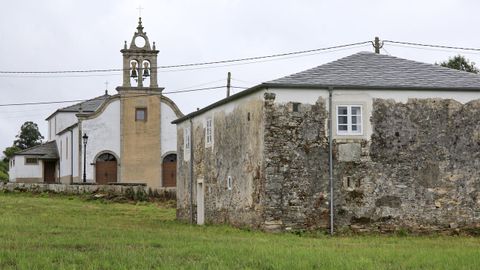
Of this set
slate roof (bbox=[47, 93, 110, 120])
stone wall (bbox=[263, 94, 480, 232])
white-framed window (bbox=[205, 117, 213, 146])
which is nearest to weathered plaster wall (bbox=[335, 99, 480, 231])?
stone wall (bbox=[263, 94, 480, 232])

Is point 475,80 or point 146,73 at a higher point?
point 146,73

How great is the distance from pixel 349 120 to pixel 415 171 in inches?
102

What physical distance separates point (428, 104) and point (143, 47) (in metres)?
34.0

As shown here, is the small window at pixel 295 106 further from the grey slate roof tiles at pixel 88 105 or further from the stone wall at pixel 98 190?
the grey slate roof tiles at pixel 88 105

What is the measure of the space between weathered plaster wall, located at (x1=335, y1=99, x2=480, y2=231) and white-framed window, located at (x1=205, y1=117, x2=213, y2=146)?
7.05 meters

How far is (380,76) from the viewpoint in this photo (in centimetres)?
2853

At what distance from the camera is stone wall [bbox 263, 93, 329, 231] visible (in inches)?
1067

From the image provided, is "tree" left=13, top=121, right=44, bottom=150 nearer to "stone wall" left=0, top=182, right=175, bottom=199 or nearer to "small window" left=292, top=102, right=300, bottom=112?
"stone wall" left=0, top=182, right=175, bottom=199

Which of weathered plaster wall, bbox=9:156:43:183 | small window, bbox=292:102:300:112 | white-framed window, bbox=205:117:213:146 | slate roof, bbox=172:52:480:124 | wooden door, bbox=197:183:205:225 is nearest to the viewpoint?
small window, bbox=292:102:300:112

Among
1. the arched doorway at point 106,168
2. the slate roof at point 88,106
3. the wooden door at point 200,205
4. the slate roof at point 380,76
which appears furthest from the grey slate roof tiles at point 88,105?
the slate roof at point 380,76

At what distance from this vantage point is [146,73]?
59.8m

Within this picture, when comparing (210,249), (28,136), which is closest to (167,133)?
(210,249)

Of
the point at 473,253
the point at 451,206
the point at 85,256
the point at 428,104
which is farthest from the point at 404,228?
the point at 85,256

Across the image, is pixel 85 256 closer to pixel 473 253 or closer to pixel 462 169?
pixel 473 253
